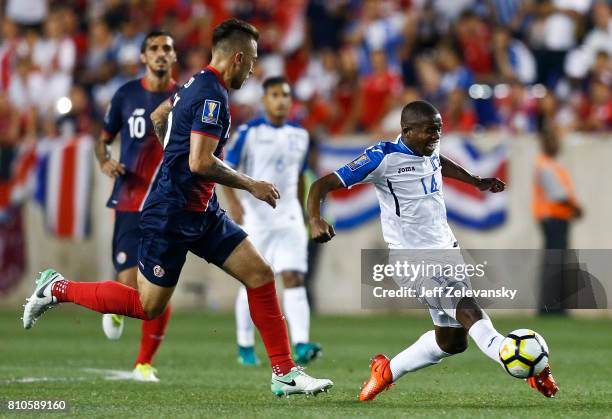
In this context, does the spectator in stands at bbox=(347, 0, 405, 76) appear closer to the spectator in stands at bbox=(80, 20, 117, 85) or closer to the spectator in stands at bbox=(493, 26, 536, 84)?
the spectator in stands at bbox=(493, 26, 536, 84)

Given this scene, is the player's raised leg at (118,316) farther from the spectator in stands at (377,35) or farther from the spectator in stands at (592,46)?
the spectator in stands at (592,46)

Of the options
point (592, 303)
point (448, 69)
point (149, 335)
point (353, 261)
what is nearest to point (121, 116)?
point (149, 335)

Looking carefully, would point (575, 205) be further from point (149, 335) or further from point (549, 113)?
point (149, 335)

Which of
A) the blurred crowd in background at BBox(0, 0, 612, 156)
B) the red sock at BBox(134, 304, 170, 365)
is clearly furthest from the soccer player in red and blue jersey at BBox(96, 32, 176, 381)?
the blurred crowd in background at BBox(0, 0, 612, 156)

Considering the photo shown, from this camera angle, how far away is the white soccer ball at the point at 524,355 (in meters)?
7.68

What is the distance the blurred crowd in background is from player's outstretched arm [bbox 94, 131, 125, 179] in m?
7.19

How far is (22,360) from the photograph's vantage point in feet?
38.0

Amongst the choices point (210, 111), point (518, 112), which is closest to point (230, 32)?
point (210, 111)

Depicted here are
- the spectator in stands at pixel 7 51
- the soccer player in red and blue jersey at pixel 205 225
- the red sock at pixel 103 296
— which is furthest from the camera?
the spectator in stands at pixel 7 51

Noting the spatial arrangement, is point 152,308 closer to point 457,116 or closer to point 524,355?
point 524,355

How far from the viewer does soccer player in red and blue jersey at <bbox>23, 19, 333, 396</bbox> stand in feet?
26.5

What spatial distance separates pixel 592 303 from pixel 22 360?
5314mm

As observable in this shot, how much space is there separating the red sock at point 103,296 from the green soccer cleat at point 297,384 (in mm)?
1016

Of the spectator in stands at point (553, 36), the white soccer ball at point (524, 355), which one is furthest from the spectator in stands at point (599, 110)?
the white soccer ball at point (524, 355)
